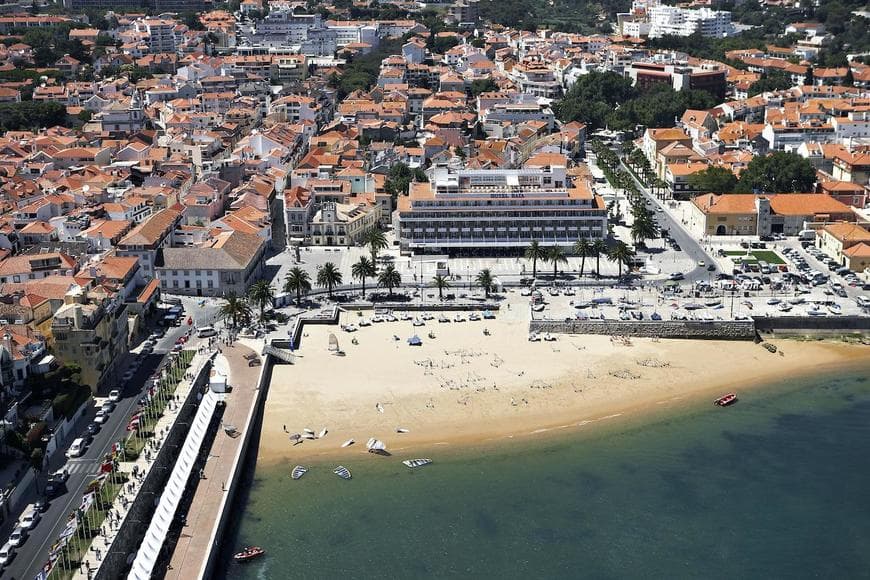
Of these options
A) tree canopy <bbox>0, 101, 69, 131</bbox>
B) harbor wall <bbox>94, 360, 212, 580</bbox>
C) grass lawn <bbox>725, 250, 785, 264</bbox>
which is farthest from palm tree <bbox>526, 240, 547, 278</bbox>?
tree canopy <bbox>0, 101, 69, 131</bbox>

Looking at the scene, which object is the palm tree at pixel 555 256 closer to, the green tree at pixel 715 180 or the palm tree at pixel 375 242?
the palm tree at pixel 375 242

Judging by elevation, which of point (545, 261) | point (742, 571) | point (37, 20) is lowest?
point (742, 571)

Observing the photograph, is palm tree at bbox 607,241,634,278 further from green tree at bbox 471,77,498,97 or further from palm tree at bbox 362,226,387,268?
green tree at bbox 471,77,498,97

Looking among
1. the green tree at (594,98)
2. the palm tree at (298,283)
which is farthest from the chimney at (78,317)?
the green tree at (594,98)

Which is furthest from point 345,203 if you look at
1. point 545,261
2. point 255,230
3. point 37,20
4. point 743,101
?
point 37,20

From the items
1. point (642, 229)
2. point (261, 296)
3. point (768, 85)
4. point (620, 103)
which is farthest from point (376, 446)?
point (768, 85)

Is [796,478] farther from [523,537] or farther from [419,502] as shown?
[419,502]

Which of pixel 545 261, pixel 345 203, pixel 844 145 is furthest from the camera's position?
pixel 844 145
